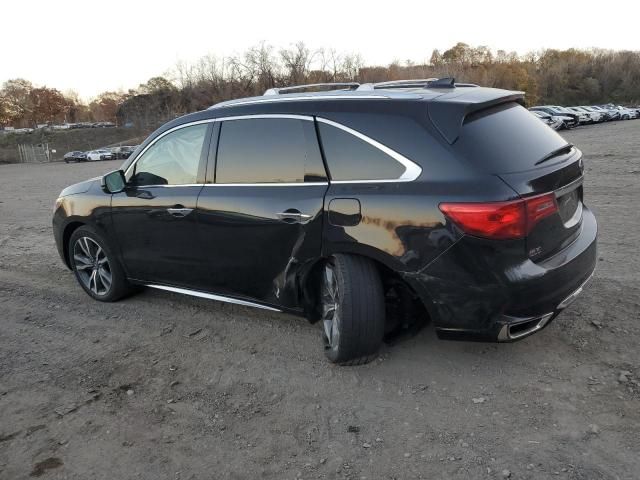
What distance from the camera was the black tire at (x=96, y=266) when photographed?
4.95 m

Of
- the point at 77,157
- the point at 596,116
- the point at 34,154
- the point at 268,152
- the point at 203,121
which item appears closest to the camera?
the point at 268,152

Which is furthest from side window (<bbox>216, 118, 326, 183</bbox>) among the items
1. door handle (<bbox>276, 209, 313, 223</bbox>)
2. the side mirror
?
the side mirror

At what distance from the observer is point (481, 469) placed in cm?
260

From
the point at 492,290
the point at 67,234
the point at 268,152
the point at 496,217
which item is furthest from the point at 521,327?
the point at 67,234

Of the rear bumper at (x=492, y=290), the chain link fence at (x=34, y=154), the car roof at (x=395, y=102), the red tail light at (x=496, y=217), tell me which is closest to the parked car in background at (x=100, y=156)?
the chain link fence at (x=34, y=154)

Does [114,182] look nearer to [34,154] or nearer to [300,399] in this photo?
[300,399]

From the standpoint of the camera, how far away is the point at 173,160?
4.39 m

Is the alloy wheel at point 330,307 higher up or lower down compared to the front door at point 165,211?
lower down

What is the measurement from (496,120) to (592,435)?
187 centimetres

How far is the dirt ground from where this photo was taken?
273 cm

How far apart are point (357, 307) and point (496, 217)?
101cm

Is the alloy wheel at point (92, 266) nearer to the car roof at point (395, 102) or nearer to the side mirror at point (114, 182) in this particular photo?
the side mirror at point (114, 182)

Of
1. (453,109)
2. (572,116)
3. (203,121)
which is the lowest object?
(572,116)

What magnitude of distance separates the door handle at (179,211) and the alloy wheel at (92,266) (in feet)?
3.72
